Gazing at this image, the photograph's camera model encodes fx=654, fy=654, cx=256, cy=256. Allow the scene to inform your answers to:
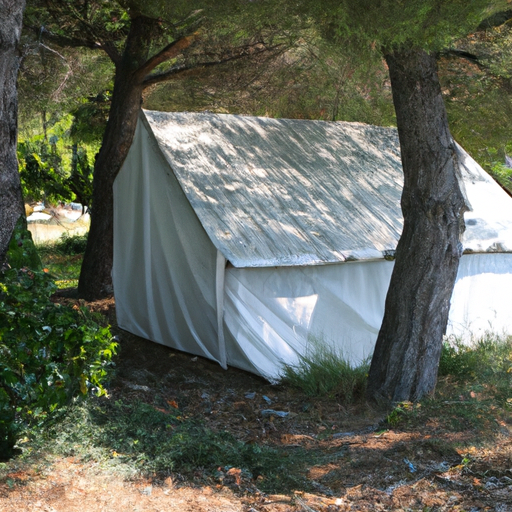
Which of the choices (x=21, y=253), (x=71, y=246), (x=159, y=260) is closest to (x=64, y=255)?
(x=71, y=246)

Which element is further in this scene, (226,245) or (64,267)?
(64,267)

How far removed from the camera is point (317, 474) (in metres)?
4.30

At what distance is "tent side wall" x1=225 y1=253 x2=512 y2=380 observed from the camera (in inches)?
264

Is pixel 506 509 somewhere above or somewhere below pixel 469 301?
below

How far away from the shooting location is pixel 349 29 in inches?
204

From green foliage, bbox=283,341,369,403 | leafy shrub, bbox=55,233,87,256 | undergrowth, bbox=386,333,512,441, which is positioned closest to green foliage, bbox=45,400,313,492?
undergrowth, bbox=386,333,512,441

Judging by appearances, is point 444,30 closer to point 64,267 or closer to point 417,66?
point 417,66

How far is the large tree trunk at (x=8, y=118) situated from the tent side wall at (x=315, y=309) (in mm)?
2503

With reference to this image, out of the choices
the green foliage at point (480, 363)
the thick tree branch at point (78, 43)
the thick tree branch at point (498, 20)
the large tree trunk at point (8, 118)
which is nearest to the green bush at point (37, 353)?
the large tree trunk at point (8, 118)

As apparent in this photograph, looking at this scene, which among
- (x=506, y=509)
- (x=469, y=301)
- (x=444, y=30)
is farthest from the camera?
(x=469, y=301)

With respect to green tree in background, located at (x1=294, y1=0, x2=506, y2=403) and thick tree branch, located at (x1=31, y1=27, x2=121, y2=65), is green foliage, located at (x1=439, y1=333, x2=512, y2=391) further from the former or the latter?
thick tree branch, located at (x1=31, y1=27, x2=121, y2=65)

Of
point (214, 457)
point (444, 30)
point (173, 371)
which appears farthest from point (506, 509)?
point (173, 371)

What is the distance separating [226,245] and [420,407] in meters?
2.41

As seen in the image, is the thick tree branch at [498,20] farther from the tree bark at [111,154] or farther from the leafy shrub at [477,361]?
the tree bark at [111,154]
